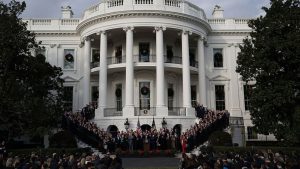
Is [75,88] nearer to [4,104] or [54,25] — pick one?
[54,25]

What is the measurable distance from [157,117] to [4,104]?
11.7 metres

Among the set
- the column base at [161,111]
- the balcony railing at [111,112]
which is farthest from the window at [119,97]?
the column base at [161,111]

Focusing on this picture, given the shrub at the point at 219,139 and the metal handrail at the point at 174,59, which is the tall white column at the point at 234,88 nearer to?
the metal handrail at the point at 174,59

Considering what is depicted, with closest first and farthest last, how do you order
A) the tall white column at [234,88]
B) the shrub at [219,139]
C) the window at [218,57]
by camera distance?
1. the shrub at [219,139]
2. the tall white column at [234,88]
3. the window at [218,57]

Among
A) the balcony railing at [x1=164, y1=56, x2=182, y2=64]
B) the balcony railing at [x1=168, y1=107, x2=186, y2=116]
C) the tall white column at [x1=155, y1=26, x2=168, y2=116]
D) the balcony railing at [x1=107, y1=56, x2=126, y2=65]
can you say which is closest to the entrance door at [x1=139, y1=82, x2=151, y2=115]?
the balcony railing at [x1=168, y1=107, x2=186, y2=116]

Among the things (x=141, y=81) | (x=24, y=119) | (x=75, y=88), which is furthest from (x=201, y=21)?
(x=24, y=119)

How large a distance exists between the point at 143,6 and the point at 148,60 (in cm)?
496

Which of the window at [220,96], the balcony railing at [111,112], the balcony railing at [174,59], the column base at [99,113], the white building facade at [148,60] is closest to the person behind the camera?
the column base at [99,113]

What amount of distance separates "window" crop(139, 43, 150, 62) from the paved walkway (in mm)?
12639

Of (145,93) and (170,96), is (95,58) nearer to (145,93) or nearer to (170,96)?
(145,93)

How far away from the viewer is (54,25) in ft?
127

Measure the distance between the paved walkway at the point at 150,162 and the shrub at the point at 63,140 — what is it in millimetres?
4964

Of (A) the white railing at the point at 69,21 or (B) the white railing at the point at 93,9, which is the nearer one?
(B) the white railing at the point at 93,9

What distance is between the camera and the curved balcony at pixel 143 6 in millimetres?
32750
